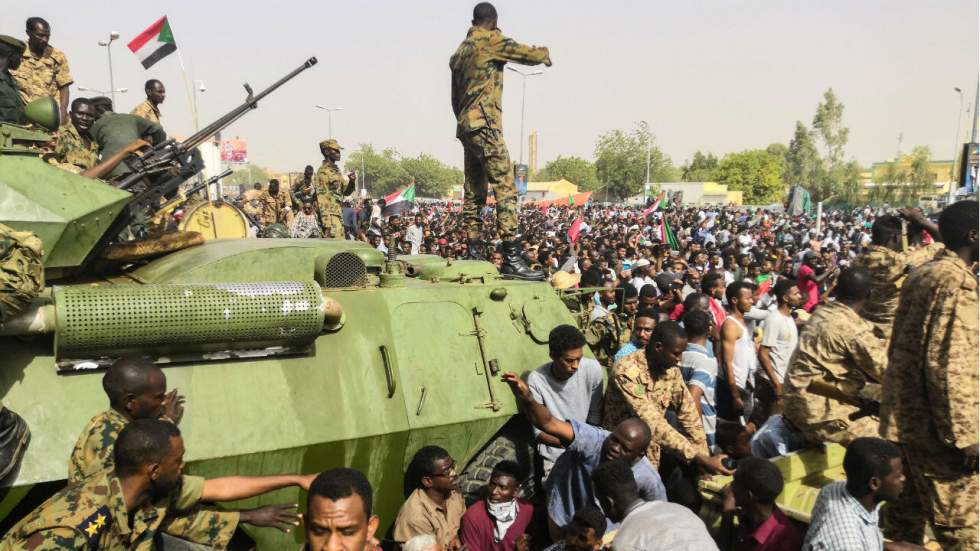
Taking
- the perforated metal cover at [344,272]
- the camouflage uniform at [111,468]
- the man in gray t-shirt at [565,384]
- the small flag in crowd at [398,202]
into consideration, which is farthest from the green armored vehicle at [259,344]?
the small flag in crowd at [398,202]

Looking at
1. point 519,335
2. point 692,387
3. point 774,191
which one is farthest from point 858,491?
point 774,191

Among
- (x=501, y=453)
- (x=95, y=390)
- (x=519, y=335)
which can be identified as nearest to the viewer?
(x=95, y=390)

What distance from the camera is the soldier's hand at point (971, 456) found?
371cm

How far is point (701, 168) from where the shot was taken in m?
84.4

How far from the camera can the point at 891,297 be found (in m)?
7.23

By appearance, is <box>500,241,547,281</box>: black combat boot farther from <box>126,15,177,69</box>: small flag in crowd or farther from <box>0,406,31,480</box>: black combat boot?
<box>126,15,177,69</box>: small flag in crowd

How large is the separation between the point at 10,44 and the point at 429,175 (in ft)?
260

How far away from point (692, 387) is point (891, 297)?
2.71 meters

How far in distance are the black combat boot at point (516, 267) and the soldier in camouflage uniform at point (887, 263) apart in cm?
273

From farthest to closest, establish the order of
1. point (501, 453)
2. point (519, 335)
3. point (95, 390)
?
point (519, 335) → point (501, 453) → point (95, 390)

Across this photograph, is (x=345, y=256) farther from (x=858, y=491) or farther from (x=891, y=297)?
(x=891, y=297)

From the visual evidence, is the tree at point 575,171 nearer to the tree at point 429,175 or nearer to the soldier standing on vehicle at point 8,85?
the tree at point 429,175

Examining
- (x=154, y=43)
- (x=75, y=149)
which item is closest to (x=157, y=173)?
(x=75, y=149)

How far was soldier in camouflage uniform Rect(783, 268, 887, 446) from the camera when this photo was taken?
5039 mm
